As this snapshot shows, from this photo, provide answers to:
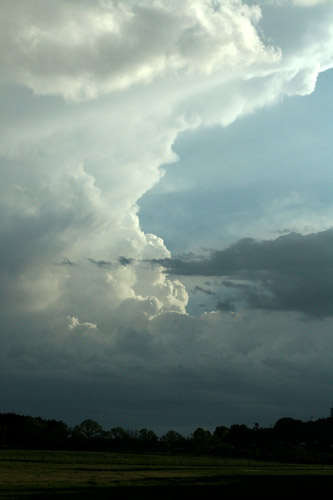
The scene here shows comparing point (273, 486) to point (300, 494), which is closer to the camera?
point (300, 494)

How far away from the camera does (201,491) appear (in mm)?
71938

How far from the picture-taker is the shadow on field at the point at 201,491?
62531mm

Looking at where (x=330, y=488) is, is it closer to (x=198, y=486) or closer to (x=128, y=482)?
(x=198, y=486)

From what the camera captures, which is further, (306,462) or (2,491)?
(306,462)

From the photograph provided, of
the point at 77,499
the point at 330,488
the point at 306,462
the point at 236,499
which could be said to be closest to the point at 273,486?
the point at 330,488

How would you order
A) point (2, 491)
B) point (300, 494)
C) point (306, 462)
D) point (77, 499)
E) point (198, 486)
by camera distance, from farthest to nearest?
point (306, 462)
point (198, 486)
point (300, 494)
point (2, 491)
point (77, 499)

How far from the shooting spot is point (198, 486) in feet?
259

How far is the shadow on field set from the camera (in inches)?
2462

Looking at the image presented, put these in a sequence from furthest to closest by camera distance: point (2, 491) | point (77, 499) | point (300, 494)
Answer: point (300, 494) → point (2, 491) → point (77, 499)

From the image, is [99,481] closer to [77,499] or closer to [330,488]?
[77,499]

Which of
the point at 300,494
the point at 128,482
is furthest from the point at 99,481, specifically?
the point at 300,494

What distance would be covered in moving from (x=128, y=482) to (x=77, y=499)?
25.5 metres

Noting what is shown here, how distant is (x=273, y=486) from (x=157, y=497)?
25.9m

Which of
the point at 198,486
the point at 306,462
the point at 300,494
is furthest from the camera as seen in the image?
the point at 306,462
